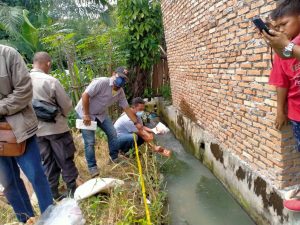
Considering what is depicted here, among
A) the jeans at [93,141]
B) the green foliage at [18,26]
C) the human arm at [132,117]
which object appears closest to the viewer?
the jeans at [93,141]

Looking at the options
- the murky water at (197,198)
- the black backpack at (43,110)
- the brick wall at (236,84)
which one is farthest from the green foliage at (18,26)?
the murky water at (197,198)

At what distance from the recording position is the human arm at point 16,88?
2.38 m

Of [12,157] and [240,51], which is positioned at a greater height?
[240,51]

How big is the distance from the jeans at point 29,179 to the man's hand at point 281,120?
7.41ft

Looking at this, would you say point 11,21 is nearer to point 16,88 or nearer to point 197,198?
point 16,88

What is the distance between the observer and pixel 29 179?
262cm

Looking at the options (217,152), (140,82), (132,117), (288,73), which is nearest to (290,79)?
(288,73)

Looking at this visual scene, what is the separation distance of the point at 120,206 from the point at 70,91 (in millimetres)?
4172

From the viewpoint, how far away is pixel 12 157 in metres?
2.67

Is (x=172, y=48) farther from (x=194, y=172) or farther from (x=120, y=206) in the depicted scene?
(x=120, y=206)


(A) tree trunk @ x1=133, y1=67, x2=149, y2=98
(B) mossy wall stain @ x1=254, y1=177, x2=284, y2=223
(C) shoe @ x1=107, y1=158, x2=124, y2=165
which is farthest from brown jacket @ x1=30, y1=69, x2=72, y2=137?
(A) tree trunk @ x1=133, y1=67, x2=149, y2=98

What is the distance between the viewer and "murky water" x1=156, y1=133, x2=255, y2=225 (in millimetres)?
3342

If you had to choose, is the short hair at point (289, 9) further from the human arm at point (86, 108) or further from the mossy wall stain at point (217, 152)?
the human arm at point (86, 108)

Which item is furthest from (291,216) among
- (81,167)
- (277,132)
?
(81,167)
